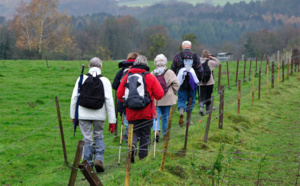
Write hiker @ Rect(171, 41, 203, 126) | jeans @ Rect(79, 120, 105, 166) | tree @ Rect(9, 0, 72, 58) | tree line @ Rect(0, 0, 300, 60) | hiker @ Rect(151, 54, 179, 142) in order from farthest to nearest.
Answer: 1. tree @ Rect(9, 0, 72, 58)
2. tree line @ Rect(0, 0, 300, 60)
3. hiker @ Rect(171, 41, 203, 126)
4. hiker @ Rect(151, 54, 179, 142)
5. jeans @ Rect(79, 120, 105, 166)

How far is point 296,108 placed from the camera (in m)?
16.2

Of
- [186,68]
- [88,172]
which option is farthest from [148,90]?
[186,68]

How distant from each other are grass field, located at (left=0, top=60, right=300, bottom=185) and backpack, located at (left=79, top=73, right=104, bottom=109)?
3.09 ft

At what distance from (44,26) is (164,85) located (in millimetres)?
55275

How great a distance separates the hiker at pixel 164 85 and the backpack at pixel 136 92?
5.92ft

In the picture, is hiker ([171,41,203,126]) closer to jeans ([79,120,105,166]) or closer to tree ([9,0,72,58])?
jeans ([79,120,105,166])

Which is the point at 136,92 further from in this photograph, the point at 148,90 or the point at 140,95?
the point at 148,90

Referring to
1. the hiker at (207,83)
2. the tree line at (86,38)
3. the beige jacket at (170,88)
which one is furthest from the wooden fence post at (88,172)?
the tree line at (86,38)

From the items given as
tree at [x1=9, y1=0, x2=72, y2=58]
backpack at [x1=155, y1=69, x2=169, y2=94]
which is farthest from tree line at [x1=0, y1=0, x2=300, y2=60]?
backpack at [x1=155, y1=69, x2=169, y2=94]

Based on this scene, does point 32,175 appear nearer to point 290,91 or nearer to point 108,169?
point 108,169

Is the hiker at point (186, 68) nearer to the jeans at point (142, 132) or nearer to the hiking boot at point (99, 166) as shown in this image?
the jeans at point (142, 132)

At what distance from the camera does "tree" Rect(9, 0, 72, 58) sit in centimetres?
5959

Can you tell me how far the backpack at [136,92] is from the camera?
24.6 feet

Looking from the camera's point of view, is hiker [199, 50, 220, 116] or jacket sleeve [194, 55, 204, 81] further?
hiker [199, 50, 220, 116]
